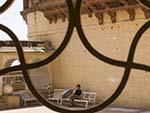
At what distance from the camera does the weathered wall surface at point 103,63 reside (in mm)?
11258

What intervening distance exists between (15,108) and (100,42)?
3.24 m

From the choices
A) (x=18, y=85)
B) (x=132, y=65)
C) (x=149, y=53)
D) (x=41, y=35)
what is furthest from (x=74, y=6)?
(x=41, y=35)

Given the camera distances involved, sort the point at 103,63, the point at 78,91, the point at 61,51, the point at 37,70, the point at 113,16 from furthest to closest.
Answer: the point at 37,70 < the point at 78,91 < the point at 103,63 < the point at 113,16 < the point at 61,51

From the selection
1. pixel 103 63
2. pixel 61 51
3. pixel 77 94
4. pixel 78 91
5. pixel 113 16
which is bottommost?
pixel 77 94

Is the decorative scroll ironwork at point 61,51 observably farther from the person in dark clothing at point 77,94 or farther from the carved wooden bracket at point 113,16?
the person in dark clothing at point 77,94

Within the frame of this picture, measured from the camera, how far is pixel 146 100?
11094 mm

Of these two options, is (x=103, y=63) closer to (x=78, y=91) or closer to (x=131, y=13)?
(x=78, y=91)

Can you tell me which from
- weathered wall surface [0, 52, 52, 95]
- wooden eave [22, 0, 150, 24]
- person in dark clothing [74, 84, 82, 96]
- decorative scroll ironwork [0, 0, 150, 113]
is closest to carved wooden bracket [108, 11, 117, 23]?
wooden eave [22, 0, 150, 24]

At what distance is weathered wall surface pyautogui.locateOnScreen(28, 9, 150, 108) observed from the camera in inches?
443

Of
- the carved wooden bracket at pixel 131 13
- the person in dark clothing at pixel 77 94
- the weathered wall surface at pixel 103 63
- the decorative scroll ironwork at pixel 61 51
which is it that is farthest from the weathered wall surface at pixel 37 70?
the decorative scroll ironwork at pixel 61 51

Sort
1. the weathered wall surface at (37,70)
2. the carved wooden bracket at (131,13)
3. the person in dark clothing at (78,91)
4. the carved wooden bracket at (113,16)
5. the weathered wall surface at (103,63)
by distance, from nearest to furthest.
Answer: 1. the weathered wall surface at (103,63)
2. the carved wooden bracket at (131,13)
3. the carved wooden bracket at (113,16)
4. the weathered wall surface at (37,70)
5. the person in dark clothing at (78,91)

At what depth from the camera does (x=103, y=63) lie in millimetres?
12516

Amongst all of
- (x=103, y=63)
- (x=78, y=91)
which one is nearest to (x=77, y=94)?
(x=78, y=91)

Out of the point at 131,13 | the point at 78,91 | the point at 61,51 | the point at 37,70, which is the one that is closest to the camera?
the point at 61,51
